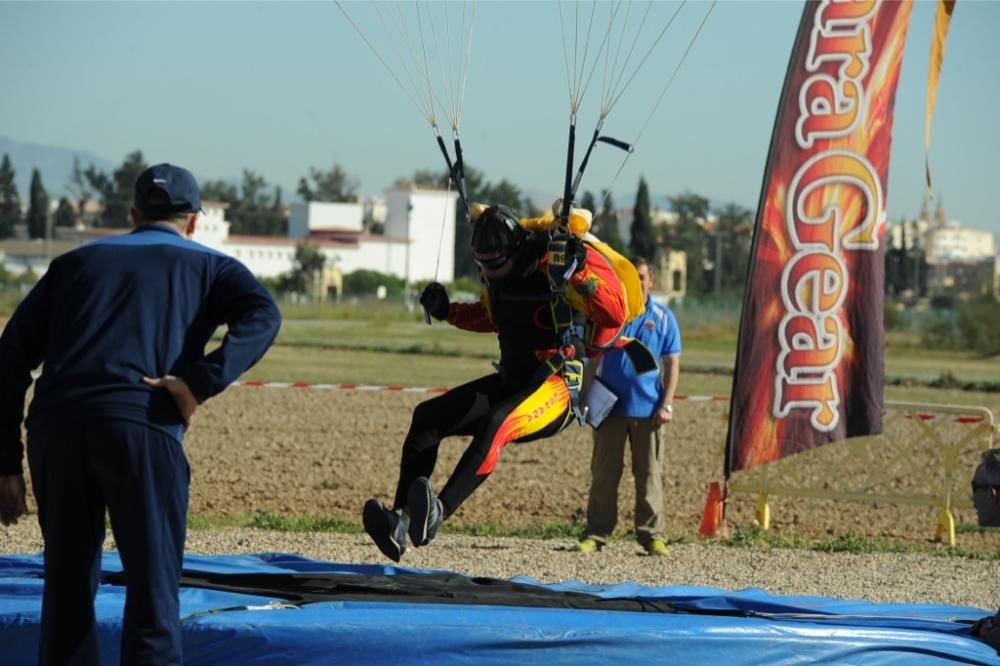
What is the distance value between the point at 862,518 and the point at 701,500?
1.14 m

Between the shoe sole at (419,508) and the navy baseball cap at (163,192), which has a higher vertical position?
the navy baseball cap at (163,192)

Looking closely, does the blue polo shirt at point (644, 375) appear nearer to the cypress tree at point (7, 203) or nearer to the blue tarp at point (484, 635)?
the blue tarp at point (484, 635)

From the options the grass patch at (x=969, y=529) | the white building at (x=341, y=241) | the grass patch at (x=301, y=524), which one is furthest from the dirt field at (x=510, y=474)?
the white building at (x=341, y=241)

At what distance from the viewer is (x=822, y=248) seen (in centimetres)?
834

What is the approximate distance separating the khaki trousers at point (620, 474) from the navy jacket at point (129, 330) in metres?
4.14

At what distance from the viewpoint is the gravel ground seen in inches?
288

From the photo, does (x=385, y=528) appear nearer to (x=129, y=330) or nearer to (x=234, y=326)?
(x=234, y=326)

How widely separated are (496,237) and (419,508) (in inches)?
42.1

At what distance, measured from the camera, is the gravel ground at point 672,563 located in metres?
7.32

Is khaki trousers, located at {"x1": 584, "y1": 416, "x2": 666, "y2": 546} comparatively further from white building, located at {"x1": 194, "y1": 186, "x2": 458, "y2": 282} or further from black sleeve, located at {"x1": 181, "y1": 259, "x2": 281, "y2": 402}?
white building, located at {"x1": 194, "y1": 186, "x2": 458, "y2": 282}

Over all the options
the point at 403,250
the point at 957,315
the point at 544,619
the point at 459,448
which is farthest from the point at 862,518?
the point at 403,250

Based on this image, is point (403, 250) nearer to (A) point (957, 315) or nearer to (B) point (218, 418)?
(A) point (957, 315)

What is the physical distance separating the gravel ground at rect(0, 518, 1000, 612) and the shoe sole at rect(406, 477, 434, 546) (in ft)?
6.95

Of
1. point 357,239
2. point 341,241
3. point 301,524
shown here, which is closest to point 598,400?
point 301,524
